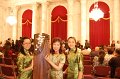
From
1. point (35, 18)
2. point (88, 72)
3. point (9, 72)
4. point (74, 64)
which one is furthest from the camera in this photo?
point (35, 18)

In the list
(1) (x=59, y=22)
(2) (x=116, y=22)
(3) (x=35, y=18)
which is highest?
(3) (x=35, y=18)

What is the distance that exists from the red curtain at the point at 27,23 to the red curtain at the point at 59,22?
1.95 metres

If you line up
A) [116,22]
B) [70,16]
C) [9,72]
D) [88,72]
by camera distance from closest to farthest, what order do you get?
[9,72] < [88,72] < [116,22] < [70,16]

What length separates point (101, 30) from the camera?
14.0m

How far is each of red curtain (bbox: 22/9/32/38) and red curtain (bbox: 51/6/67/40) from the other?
195 cm

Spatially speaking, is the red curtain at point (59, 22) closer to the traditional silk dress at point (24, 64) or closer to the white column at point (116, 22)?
the white column at point (116, 22)

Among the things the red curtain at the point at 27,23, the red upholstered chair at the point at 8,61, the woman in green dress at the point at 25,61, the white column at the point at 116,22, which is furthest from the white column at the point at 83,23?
the woman in green dress at the point at 25,61

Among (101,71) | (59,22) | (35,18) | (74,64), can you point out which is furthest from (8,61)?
(35,18)

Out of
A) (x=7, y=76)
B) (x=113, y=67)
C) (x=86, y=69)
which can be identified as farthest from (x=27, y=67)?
(x=113, y=67)

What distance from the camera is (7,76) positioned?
15.3 feet

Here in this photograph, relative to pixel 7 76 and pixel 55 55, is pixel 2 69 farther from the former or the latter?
pixel 55 55

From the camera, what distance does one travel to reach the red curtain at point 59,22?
15.6 metres

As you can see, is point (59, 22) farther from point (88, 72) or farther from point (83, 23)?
point (88, 72)

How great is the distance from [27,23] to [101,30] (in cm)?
614
